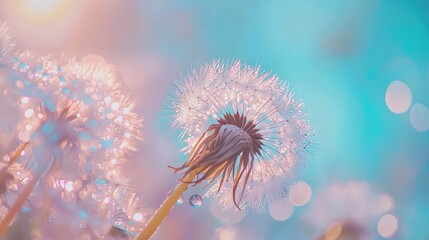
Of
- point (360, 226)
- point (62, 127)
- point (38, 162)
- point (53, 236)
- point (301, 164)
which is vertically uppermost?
point (360, 226)

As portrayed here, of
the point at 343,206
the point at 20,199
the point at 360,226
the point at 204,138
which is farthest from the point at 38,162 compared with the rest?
the point at 343,206

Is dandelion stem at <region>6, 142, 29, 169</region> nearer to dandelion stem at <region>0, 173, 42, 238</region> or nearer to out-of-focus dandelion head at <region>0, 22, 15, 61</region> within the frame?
dandelion stem at <region>0, 173, 42, 238</region>

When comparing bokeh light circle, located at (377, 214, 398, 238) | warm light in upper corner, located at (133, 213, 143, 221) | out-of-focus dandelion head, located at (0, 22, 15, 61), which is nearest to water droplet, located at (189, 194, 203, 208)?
warm light in upper corner, located at (133, 213, 143, 221)

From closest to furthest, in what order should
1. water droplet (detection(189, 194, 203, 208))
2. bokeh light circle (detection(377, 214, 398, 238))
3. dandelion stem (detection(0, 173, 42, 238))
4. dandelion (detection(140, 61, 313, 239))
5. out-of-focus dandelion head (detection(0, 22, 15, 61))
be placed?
dandelion stem (detection(0, 173, 42, 238)) < out-of-focus dandelion head (detection(0, 22, 15, 61)) < water droplet (detection(189, 194, 203, 208)) < dandelion (detection(140, 61, 313, 239)) < bokeh light circle (detection(377, 214, 398, 238))

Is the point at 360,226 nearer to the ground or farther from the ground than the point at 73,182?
farther from the ground

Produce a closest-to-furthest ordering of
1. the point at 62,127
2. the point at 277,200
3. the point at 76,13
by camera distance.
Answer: the point at 62,127, the point at 277,200, the point at 76,13

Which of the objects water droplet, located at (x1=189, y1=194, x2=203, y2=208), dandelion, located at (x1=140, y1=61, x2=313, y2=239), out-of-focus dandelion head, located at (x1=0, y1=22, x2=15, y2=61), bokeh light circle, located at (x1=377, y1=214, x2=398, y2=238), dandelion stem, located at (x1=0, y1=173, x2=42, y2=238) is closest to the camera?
dandelion stem, located at (x1=0, y1=173, x2=42, y2=238)

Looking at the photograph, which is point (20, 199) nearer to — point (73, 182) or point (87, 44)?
point (73, 182)

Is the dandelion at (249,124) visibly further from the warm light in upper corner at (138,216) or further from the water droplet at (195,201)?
the warm light in upper corner at (138,216)

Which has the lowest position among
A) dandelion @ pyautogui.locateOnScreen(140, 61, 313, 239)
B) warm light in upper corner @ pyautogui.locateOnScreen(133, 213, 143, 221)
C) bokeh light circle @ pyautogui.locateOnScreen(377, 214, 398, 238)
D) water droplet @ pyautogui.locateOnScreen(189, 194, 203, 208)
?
warm light in upper corner @ pyautogui.locateOnScreen(133, 213, 143, 221)
